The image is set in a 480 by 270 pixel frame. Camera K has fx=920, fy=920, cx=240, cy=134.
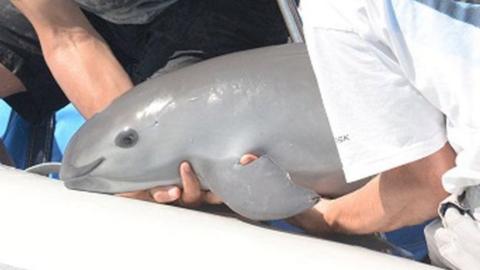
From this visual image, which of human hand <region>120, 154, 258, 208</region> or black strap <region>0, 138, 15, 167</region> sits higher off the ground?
human hand <region>120, 154, 258, 208</region>

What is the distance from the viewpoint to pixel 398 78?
109cm

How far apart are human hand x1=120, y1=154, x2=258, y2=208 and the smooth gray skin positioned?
0.6 inches

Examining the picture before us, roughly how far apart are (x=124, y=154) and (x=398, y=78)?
0.64m

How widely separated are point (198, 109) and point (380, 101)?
52 centimetres

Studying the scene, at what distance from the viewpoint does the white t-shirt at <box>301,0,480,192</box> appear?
99 cm

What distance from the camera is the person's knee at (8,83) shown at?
226cm

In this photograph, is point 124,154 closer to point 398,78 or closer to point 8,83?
point 398,78

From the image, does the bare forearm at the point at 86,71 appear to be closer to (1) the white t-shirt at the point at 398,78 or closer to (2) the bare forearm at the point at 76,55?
(2) the bare forearm at the point at 76,55

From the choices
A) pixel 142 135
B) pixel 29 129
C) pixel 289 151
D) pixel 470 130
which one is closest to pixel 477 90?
pixel 470 130

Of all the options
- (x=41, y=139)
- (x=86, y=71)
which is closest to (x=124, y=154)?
(x=86, y=71)

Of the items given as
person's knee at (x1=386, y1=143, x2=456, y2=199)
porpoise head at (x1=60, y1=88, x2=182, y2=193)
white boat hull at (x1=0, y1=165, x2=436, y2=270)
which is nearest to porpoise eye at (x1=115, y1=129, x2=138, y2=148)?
porpoise head at (x1=60, y1=88, x2=182, y2=193)

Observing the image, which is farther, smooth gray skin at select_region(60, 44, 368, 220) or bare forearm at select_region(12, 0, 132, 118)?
bare forearm at select_region(12, 0, 132, 118)

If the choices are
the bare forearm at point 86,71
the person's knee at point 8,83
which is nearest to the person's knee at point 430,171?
the bare forearm at point 86,71

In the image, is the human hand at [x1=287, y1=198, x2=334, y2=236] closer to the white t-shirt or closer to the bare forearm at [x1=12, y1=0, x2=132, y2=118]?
the white t-shirt
